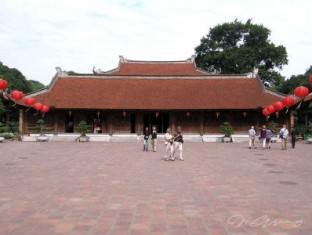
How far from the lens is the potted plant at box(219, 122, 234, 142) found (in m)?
27.1

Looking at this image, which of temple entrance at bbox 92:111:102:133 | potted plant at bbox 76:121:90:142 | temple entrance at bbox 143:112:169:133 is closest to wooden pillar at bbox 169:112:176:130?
temple entrance at bbox 143:112:169:133

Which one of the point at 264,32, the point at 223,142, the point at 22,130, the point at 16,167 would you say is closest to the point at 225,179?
the point at 16,167

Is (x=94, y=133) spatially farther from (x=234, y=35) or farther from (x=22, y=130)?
(x=234, y=35)

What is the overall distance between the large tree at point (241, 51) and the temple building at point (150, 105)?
1905 cm

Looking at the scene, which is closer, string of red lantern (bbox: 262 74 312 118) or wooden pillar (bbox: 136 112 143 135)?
string of red lantern (bbox: 262 74 312 118)

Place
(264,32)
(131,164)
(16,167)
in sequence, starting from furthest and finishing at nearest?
1. (264,32)
2. (131,164)
3. (16,167)

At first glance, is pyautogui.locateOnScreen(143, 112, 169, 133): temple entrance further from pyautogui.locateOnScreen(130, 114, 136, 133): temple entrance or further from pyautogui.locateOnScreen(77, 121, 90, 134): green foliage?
pyautogui.locateOnScreen(77, 121, 90, 134): green foliage

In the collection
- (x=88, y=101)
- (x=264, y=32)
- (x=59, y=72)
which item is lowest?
(x=88, y=101)

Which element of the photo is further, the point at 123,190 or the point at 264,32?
the point at 264,32

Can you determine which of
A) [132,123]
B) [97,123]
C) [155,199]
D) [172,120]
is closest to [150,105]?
[172,120]

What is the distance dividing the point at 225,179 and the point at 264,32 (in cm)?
4531

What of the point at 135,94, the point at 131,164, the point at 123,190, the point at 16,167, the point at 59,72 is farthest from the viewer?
the point at 59,72

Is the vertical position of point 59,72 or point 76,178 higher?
point 59,72

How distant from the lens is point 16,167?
12.6 metres
